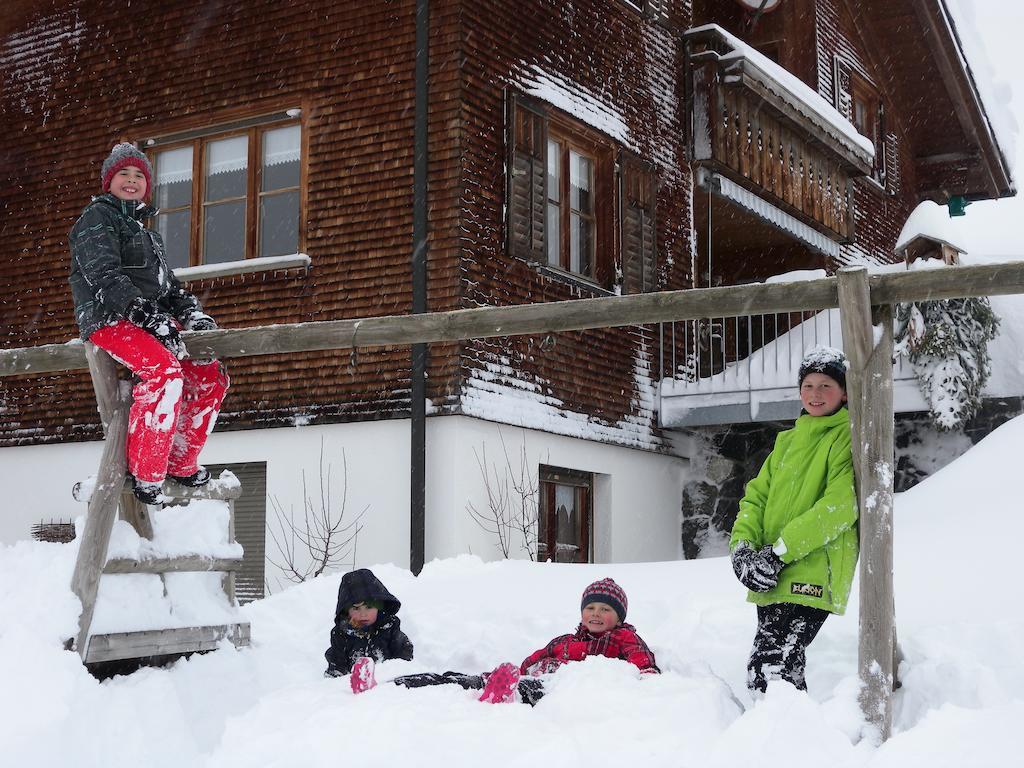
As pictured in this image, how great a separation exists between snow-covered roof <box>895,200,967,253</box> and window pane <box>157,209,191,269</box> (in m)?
7.09

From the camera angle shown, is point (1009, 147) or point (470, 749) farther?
point (1009, 147)

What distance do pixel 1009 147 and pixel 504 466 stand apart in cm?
1321

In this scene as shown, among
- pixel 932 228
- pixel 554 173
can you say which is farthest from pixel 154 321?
pixel 932 228

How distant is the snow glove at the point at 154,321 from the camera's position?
17.6ft

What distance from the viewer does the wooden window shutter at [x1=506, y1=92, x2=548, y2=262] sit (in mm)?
10664

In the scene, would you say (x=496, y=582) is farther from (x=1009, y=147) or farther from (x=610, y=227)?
(x=1009, y=147)

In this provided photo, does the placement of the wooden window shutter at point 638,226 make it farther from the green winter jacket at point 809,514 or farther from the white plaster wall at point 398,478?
the green winter jacket at point 809,514

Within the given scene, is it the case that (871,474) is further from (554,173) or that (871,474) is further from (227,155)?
(227,155)

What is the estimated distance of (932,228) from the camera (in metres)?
12.7

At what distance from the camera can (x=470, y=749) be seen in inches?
173

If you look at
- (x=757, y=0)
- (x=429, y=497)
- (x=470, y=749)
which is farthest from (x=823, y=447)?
(x=757, y=0)

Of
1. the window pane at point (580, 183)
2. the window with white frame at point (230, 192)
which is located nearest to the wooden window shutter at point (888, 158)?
the window pane at point (580, 183)

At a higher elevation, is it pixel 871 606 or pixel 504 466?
pixel 504 466

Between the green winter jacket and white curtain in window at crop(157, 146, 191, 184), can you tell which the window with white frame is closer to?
white curtain in window at crop(157, 146, 191, 184)
